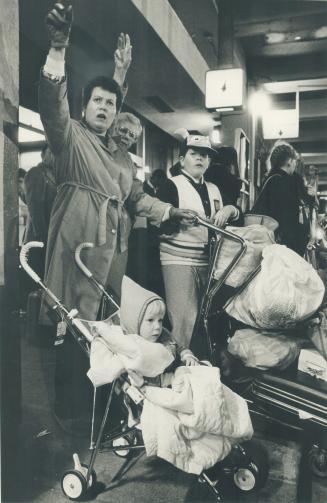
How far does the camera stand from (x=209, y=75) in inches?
91.3

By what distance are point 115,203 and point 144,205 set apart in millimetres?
170

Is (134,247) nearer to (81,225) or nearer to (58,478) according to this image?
(81,225)

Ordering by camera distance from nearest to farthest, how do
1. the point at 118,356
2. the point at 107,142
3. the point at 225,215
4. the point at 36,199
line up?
1. the point at 118,356
2. the point at 36,199
3. the point at 107,142
4. the point at 225,215

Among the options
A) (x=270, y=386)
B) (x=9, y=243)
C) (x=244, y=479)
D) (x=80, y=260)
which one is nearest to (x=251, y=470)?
(x=244, y=479)

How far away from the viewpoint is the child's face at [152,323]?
207cm

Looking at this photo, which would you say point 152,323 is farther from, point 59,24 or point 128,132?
point 59,24

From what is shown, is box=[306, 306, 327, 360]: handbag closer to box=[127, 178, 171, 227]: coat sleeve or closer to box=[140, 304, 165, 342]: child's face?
box=[140, 304, 165, 342]: child's face

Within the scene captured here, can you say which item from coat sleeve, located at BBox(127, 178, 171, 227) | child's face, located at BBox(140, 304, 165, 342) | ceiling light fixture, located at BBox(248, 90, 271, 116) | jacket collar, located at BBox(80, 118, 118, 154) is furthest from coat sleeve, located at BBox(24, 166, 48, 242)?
ceiling light fixture, located at BBox(248, 90, 271, 116)

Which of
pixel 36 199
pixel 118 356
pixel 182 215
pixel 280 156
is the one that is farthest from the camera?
pixel 280 156

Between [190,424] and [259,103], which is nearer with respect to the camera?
[190,424]

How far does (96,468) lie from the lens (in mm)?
2137

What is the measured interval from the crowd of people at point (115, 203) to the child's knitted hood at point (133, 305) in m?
0.08

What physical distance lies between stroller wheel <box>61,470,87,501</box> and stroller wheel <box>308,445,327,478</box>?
1.09 metres

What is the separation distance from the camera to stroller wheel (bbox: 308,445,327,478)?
2.09 m
